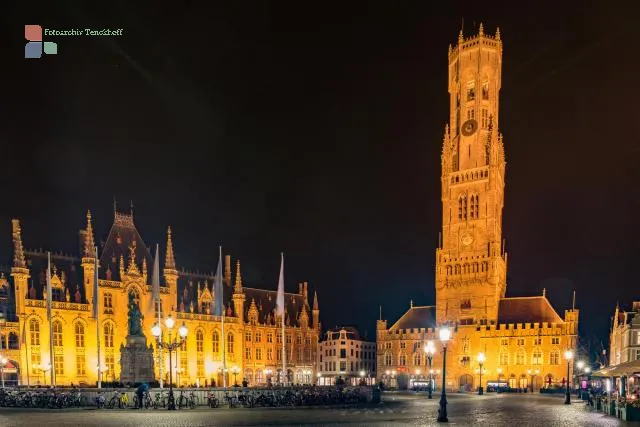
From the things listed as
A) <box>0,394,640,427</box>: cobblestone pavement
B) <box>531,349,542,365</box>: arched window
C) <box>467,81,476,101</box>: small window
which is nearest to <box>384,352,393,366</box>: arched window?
<box>531,349,542,365</box>: arched window

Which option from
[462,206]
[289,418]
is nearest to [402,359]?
[462,206]

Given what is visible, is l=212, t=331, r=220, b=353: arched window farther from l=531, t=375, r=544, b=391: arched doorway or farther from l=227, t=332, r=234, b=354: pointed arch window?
l=531, t=375, r=544, b=391: arched doorway

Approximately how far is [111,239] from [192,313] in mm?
13570

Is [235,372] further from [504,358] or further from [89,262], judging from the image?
[504,358]

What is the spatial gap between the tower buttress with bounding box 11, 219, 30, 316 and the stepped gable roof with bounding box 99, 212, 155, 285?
9.86 meters

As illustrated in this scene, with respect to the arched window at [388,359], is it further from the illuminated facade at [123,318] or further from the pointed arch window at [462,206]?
the pointed arch window at [462,206]

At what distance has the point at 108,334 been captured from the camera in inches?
2945

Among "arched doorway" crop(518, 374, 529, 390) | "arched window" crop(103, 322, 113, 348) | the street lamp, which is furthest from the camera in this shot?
"arched doorway" crop(518, 374, 529, 390)

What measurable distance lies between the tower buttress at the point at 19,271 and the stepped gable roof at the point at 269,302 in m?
33.8

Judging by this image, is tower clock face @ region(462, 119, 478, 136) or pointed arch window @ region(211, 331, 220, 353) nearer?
pointed arch window @ region(211, 331, 220, 353)

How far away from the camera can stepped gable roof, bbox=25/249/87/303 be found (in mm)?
70812

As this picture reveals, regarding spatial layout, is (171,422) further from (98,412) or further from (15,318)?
(15,318)

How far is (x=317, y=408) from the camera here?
4016 centimetres

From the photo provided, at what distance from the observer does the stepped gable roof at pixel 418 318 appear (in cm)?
10194
